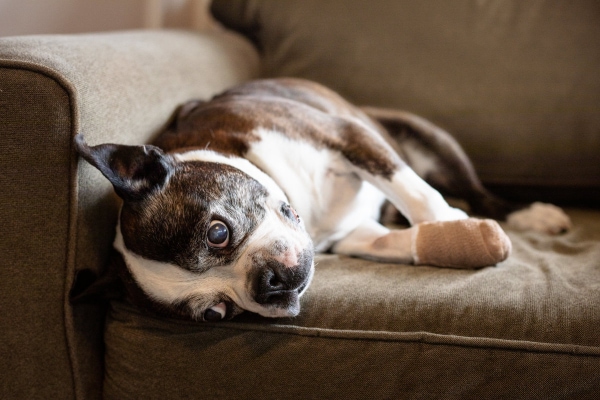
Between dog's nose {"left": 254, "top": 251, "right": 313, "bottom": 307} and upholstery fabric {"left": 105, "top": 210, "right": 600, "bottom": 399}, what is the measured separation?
7cm

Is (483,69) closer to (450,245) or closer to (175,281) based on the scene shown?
(450,245)

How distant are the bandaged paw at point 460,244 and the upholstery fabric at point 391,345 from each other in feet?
0.17

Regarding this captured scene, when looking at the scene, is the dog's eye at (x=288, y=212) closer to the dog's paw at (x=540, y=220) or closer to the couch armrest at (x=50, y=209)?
the couch armrest at (x=50, y=209)

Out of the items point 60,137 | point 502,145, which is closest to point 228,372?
point 60,137

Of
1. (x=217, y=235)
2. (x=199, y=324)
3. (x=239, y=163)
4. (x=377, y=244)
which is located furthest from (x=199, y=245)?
(x=377, y=244)

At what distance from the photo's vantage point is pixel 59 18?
2844 millimetres

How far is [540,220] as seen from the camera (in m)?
2.28

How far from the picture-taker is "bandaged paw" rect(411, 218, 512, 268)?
1.67 metres

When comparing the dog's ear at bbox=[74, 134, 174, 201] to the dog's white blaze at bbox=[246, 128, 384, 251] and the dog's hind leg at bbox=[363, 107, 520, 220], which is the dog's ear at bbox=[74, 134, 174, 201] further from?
the dog's hind leg at bbox=[363, 107, 520, 220]

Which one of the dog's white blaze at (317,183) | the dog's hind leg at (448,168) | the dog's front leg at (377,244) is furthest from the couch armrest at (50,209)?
the dog's hind leg at (448,168)

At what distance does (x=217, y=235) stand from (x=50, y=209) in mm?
439

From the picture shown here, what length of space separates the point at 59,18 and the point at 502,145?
7.36 feet

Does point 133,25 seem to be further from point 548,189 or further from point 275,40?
Answer: point 548,189

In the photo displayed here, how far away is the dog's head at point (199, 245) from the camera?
1.49 m
